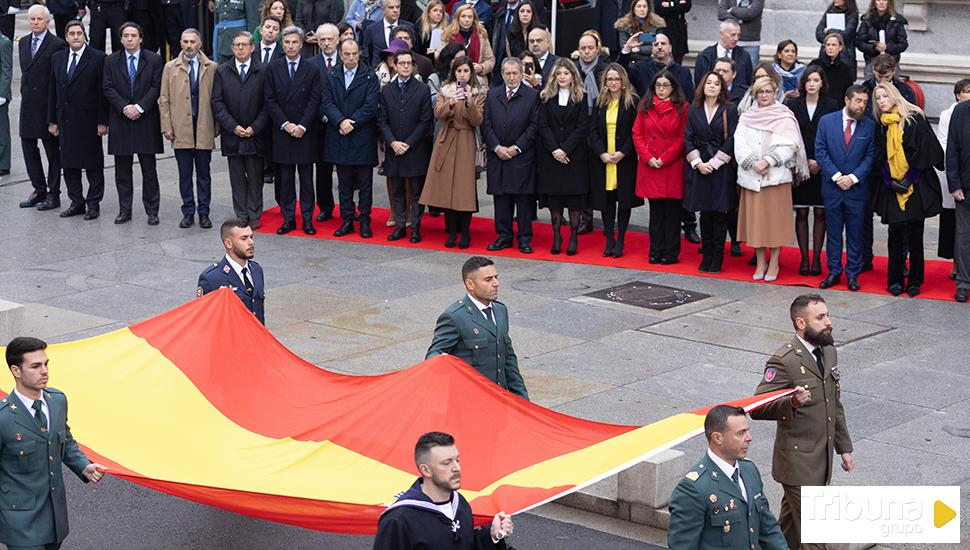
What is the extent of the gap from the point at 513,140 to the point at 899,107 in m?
4.08

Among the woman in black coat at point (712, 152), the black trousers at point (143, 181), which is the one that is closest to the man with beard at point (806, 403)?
the woman in black coat at point (712, 152)

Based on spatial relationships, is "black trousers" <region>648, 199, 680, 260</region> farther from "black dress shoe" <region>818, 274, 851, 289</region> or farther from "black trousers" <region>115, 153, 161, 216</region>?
"black trousers" <region>115, 153, 161, 216</region>

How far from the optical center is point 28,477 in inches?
317

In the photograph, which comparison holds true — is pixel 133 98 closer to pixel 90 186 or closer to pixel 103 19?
pixel 90 186

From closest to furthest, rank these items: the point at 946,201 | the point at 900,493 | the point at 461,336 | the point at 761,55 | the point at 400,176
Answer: the point at 900,493
the point at 461,336
the point at 946,201
the point at 400,176
the point at 761,55

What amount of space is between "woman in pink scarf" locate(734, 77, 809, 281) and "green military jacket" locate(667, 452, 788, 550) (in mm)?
8256

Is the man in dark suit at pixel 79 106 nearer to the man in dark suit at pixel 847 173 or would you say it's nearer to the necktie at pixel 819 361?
the man in dark suit at pixel 847 173

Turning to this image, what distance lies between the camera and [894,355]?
42.5 feet

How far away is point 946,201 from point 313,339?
20.8 feet

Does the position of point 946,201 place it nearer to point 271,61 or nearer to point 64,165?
point 271,61

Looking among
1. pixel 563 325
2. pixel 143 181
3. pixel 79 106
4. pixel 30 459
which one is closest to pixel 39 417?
pixel 30 459

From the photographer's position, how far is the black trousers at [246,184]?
17766 mm

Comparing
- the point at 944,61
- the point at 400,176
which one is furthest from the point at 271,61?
the point at 944,61

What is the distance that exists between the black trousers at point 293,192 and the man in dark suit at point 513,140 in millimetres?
2293
